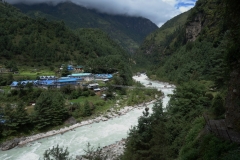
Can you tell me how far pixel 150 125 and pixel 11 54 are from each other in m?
41.9

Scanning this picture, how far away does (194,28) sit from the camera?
5928cm

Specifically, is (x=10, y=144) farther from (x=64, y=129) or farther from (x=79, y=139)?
(x=79, y=139)

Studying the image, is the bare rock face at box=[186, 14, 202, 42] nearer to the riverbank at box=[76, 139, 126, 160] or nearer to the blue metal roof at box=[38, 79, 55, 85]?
the blue metal roof at box=[38, 79, 55, 85]

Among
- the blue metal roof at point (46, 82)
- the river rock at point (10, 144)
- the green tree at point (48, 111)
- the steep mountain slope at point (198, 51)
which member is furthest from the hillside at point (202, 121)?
the blue metal roof at point (46, 82)

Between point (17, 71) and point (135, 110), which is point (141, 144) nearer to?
point (135, 110)

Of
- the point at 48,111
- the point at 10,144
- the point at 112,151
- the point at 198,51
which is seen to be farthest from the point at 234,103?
the point at 198,51

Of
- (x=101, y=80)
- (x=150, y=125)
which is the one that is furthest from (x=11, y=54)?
(x=150, y=125)

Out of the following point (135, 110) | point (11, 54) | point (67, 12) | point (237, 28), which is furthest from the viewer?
point (67, 12)

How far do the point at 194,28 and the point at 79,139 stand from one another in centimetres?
5349

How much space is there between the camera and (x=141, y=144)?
11.4 meters

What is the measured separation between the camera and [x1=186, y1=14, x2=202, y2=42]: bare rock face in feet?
187

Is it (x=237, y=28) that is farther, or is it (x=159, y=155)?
(x=159, y=155)

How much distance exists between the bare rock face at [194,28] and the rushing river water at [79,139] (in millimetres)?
44310

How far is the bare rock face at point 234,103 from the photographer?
6102 mm
